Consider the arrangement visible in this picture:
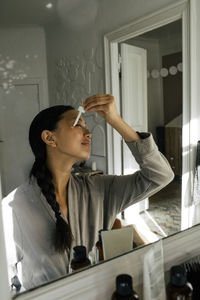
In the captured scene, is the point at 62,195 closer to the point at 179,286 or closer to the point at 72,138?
the point at 72,138

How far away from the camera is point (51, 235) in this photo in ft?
1.77

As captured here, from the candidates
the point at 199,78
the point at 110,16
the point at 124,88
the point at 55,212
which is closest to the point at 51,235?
the point at 55,212

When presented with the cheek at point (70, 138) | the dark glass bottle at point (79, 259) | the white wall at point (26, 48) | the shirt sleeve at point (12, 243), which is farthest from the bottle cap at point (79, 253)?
the white wall at point (26, 48)

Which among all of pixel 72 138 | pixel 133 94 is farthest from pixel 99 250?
pixel 133 94

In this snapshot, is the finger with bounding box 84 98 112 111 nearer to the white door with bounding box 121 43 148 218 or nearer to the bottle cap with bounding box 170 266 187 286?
the white door with bounding box 121 43 148 218

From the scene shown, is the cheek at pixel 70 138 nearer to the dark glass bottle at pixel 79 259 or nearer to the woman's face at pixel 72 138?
the woman's face at pixel 72 138

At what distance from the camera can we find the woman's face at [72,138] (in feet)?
1.74

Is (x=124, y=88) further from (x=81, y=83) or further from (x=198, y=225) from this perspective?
(x=198, y=225)

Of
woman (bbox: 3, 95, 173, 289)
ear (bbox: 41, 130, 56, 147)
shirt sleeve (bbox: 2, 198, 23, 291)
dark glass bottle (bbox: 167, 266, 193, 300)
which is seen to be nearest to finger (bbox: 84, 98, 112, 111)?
woman (bbox: 3, 95, 173, 289)

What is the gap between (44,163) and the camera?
52 cm

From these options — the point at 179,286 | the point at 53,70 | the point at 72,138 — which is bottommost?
the point at 179,286

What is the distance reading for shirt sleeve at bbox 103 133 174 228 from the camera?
2.04 feet

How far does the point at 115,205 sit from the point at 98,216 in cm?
5

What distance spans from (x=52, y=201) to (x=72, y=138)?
0.14 m
